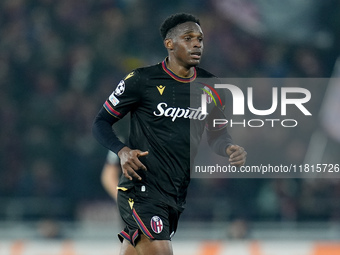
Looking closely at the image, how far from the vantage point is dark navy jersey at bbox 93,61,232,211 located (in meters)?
4.90

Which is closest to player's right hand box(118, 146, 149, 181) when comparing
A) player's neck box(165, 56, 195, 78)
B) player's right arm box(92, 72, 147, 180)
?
player's right arm box(92, 72, 147, 180)

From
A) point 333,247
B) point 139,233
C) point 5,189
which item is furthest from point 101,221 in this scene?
point 139,233

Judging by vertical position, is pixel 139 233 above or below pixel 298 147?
below

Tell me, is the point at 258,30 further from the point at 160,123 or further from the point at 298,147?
the point at 160,123

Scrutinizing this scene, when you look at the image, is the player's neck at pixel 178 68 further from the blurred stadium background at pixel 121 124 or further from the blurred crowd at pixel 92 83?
the blurred crowd at pixel 92 83

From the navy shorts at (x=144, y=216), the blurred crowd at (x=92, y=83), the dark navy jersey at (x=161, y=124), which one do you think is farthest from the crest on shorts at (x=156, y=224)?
the blurred crowd at (x=92, y=83)

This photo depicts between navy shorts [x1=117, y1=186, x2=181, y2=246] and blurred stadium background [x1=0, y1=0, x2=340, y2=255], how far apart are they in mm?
3791

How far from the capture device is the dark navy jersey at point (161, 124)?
4.90m

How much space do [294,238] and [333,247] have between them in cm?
97

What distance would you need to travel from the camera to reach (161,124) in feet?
16.2

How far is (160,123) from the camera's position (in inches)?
195

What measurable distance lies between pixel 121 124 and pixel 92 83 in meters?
1.39

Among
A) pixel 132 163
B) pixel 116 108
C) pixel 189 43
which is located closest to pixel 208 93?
pixel 189 43

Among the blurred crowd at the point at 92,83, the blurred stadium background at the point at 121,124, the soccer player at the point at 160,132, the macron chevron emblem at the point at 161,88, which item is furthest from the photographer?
the blurred crowd at the point at 92,83
